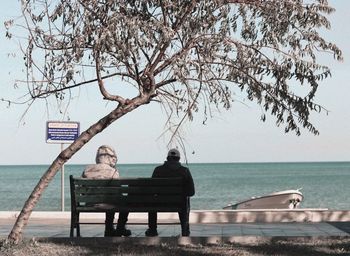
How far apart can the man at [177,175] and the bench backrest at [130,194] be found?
9 centimetres

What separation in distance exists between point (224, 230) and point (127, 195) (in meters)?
2.69

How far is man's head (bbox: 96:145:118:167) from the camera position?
33.4 feet

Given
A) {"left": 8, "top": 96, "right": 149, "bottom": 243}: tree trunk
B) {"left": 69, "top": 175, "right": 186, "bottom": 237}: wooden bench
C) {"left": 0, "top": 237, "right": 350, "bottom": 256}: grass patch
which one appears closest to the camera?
{"left": 0, "top": 237, "right": 350, "bottom": 256}: grass patch

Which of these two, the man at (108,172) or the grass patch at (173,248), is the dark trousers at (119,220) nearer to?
the man at (108,172)

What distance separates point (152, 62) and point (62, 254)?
8.70 ft

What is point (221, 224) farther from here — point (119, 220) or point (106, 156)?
point (106, 156)

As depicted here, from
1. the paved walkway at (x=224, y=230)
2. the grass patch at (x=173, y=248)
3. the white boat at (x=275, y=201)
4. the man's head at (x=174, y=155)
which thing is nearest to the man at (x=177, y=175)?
the man's head at (x=174, y=155)

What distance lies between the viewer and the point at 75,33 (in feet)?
28.3

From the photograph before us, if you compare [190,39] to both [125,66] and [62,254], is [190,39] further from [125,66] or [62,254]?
[62,254]

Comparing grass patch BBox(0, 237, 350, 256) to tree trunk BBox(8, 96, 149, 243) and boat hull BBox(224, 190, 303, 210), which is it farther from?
boat hull BBox(224, 190, 303, 210)

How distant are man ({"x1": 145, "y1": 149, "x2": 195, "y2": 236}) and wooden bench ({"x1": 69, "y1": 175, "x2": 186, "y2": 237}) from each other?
8 cm

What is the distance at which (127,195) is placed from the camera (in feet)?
31.9

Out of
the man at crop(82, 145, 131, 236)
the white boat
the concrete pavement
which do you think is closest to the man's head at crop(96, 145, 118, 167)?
A: the man at crop(82, 145, 131, 236)

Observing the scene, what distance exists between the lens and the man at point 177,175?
9.64m
